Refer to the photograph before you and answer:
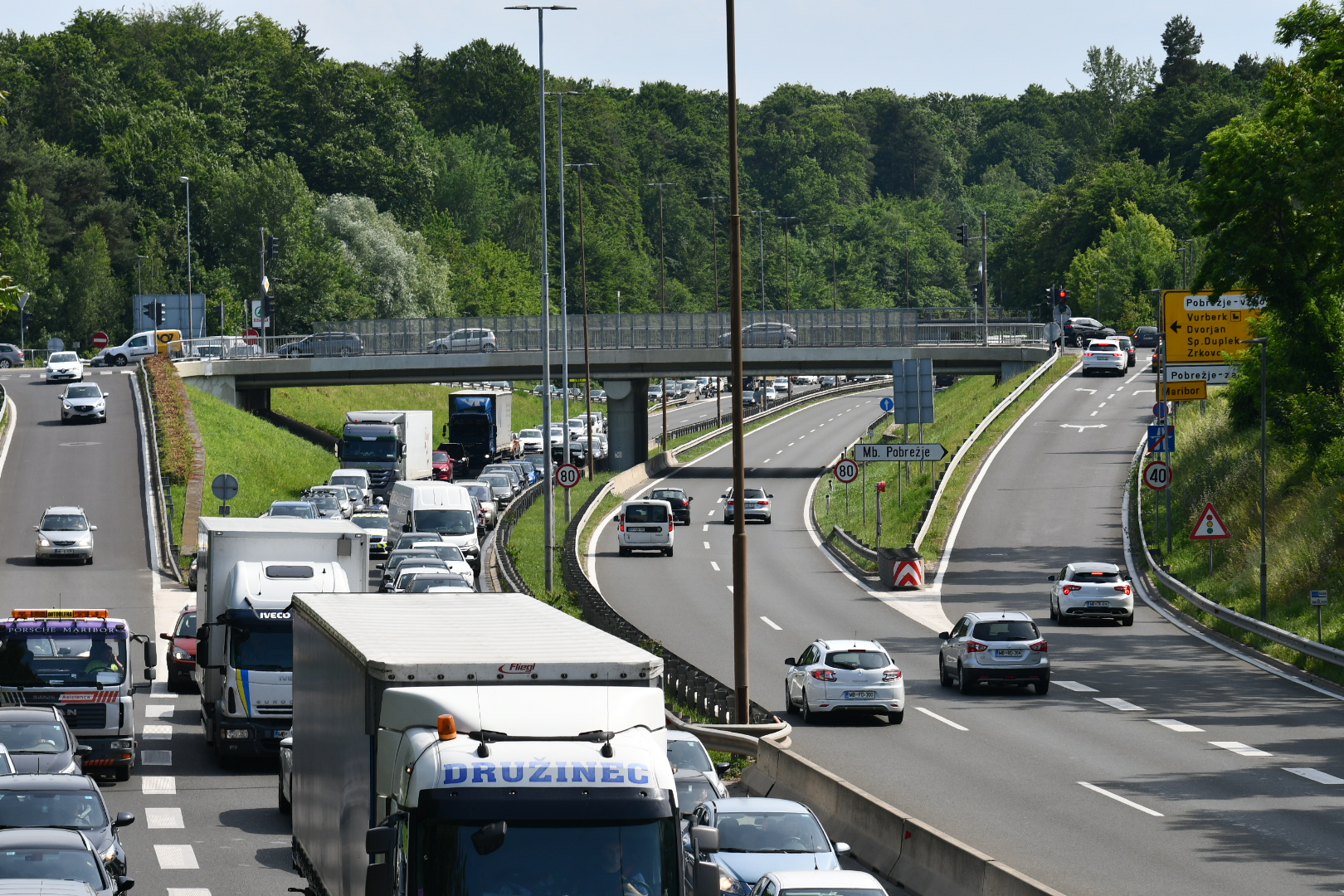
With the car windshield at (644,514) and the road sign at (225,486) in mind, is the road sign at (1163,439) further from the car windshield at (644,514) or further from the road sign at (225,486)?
the road sign at (225,486)

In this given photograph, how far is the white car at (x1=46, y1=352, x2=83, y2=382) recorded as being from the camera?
266ft

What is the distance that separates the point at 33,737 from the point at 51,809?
3.58 metres

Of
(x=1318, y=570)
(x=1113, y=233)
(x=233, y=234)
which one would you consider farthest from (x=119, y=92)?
(x=1318, y=570)

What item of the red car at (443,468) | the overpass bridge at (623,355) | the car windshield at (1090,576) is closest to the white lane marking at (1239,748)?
the car windshield at (1090,576)

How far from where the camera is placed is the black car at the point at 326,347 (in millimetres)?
85312

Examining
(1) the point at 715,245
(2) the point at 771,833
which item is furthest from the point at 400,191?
(2) the point at 771,833

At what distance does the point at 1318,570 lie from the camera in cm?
3897

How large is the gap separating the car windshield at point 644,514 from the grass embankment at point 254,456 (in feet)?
44.8

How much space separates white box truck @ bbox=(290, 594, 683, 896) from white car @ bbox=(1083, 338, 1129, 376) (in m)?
81.5

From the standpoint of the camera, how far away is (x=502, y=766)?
901 cm

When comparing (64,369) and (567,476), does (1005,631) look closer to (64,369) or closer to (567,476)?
(567,476)

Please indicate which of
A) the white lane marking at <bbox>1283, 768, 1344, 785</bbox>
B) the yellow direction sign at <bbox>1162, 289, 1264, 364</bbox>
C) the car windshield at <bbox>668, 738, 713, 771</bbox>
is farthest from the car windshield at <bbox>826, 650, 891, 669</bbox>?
the yellow direction sign at <bbox>1162, 289, 1264, 364</bbox>

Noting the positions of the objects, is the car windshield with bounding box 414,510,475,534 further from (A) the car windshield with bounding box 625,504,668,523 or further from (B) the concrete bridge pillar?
(B) the concrete bridge pillar

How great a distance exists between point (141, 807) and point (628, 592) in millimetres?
24322
